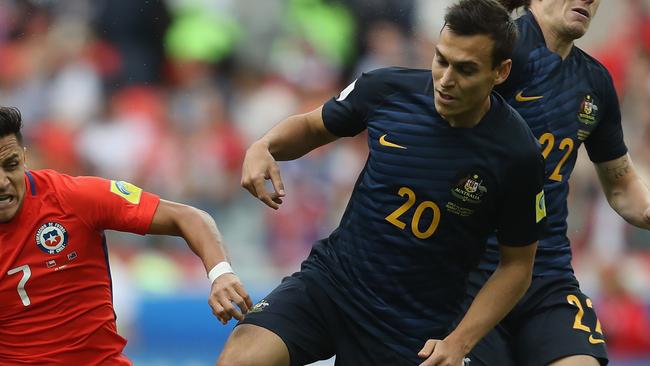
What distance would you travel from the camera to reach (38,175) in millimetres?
5797

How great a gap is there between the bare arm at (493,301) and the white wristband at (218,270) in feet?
2.80

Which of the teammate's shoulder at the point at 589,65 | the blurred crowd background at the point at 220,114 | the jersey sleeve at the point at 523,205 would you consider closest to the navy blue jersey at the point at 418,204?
the jersey sleeve at the point at 523,205

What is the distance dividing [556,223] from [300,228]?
5.02m

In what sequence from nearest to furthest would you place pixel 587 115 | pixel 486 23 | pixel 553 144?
pixel 486 23 < pixel 553 144 < pixel 587 115

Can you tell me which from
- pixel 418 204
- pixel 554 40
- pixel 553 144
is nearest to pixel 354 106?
pixel 418 204

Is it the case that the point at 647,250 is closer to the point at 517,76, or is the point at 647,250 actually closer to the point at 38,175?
the point at 517,76

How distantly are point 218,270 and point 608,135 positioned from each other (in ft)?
6.60

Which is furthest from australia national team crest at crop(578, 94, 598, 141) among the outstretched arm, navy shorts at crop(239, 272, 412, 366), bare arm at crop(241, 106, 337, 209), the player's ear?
the outstretched arm

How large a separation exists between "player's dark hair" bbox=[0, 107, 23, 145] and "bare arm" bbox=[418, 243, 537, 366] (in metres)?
1.97

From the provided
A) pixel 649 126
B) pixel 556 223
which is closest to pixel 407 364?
pixel 556 223

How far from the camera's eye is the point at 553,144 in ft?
19.2

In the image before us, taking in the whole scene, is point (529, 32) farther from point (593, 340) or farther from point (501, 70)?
point (593, 340)

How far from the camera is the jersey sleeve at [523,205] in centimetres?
521

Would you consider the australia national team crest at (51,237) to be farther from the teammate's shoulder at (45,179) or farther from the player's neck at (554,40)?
the player's neck at (554,40)
